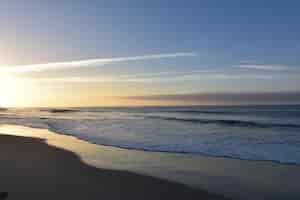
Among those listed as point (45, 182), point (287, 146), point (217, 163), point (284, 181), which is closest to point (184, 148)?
point (217, 163)

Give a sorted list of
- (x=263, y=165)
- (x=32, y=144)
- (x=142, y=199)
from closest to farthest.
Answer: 1. (x=142, y=199)
2. (x=263, y=165)
3. (x=32, y=144)

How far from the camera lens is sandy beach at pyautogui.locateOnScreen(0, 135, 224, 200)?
6.96 metres

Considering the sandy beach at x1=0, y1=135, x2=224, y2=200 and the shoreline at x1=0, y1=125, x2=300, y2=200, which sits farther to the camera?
the shoreline at x1=0, y1=125, x2=300, y2=200

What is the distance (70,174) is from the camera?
8.75 metres

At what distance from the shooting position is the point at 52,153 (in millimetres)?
12086

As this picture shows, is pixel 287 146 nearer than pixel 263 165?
No

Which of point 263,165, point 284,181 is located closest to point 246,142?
point 263,165

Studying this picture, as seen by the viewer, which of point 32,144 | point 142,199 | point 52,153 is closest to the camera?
point 142,199

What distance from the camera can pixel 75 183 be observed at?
25.7 ft

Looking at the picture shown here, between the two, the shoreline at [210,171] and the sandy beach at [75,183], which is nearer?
the sandy beach at [75,183]

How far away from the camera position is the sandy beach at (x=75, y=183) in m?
6.96

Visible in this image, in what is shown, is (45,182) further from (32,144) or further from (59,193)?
(32,144)

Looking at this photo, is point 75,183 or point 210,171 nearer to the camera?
point 75,183

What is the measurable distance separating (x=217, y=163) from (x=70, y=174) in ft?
14.6
